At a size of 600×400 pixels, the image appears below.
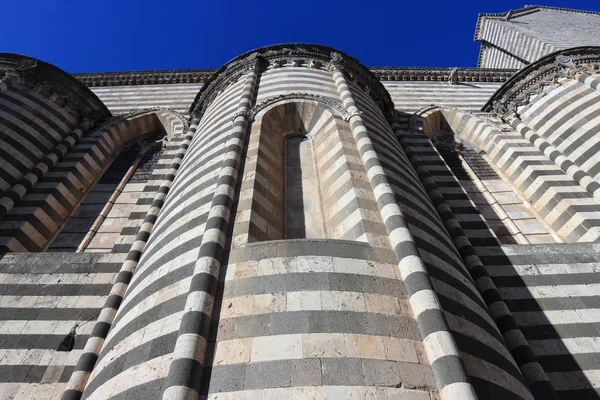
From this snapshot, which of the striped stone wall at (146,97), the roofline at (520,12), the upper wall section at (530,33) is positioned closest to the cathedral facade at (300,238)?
the striped stone wall at (146,97)

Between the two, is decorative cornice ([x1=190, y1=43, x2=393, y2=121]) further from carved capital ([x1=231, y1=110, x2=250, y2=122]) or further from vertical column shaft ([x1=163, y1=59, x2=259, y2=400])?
vertical column shaft ([x1=163, y1=59, x2=259, y2=400])

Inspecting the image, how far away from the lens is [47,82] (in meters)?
11.9

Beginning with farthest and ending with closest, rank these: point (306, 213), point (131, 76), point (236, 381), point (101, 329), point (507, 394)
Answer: point (131, 76) < point (306, 213) < point (101, 329) < point (507, 394) < point (236, 381)

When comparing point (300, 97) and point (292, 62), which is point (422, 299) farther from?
point (292, 62)

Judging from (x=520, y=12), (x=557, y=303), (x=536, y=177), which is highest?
(x=520, y=12)

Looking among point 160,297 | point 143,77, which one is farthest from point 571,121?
point 143,77

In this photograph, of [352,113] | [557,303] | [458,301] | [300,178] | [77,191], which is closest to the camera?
[458,301]

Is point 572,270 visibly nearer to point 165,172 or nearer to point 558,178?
point 558,178

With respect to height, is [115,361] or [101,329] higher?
[101,329]

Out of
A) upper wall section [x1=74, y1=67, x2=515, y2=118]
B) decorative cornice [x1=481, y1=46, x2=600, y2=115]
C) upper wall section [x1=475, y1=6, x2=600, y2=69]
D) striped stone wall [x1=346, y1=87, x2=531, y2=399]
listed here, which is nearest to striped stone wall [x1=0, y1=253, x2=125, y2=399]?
striped stone wall [x1=346, y1=87, x2=531, y2=399]

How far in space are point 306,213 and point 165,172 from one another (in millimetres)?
5068

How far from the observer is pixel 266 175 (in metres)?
7.30

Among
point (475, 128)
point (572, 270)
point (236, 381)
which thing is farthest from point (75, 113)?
point (572, 270)

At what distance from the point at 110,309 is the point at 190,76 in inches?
484
